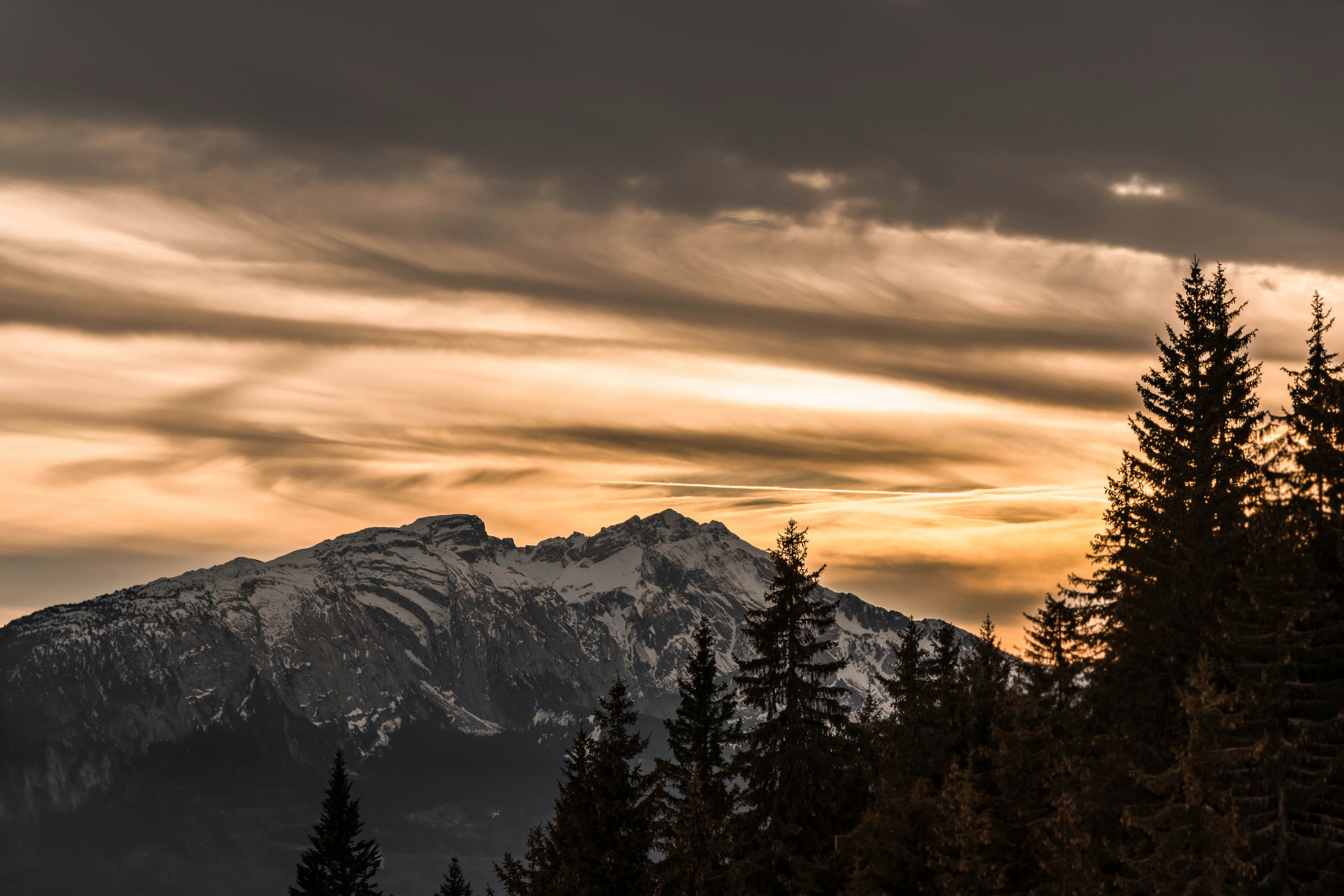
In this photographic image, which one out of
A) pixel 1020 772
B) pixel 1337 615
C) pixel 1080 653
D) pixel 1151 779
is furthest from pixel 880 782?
pixel 1337 615

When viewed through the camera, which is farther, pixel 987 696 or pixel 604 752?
pixel 604 752

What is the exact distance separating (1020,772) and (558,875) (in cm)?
2080

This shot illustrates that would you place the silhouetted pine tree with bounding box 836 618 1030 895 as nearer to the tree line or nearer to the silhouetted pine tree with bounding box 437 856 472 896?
the tree line

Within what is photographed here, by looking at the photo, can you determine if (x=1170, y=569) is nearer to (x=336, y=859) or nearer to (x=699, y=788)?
(x=699, y=788)

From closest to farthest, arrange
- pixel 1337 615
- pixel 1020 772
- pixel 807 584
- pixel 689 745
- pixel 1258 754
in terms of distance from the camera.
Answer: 1. pixel 1258 754
2. pixel 1337 615
3. pixel 1020 772
4. pixel 807 584
5. pixel 689 745

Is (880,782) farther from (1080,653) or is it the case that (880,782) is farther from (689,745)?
(689,745)

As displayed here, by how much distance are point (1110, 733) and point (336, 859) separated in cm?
4977

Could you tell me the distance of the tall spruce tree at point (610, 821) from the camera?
164ft

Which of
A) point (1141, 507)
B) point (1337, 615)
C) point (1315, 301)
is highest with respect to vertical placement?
point (1315, 301)

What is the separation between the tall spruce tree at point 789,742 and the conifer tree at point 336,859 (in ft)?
102

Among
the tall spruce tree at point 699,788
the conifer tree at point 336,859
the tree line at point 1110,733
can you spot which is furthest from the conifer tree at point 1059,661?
the conifer tree at point 336,859

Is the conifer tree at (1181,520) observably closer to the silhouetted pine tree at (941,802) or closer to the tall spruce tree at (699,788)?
the silhouetted pine tree at (941,802)

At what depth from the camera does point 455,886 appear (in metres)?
84.1

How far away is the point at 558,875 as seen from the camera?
52062 mm
